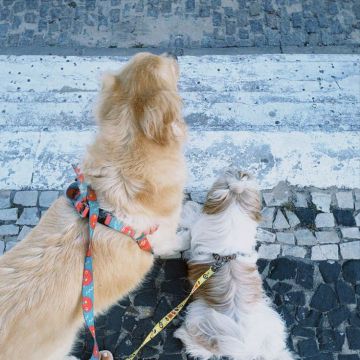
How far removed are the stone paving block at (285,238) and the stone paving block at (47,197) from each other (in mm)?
2148

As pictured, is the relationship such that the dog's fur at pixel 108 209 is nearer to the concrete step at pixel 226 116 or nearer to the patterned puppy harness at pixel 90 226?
the patterned puppy harness at pixel 90 226

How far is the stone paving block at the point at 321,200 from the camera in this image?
4.34 meters

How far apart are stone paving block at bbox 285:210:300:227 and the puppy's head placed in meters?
0.69

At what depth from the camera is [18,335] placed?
103 inches

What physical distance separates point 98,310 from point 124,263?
43 cm

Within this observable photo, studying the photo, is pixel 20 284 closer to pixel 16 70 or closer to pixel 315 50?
pixel 16 70

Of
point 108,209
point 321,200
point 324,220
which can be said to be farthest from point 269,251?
point 108,209

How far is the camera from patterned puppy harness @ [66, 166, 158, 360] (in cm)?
274

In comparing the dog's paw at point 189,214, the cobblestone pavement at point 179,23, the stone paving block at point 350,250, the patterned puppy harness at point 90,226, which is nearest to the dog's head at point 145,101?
the patterned puppy harness at point 90,226

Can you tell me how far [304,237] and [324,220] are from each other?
0.27 meters

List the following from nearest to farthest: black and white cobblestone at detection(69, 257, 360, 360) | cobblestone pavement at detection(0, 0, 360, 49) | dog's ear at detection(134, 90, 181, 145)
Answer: dog's ear at detection(134, 90, 181, 145) → black and white cobblestone at detection(69, 257, 360, 360) → cobblestone pavement at detection(0, 0, 360, 49)

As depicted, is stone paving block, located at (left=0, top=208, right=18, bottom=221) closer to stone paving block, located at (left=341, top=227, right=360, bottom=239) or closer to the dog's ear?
the dog's ear

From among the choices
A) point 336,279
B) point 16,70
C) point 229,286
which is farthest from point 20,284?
point 16,70

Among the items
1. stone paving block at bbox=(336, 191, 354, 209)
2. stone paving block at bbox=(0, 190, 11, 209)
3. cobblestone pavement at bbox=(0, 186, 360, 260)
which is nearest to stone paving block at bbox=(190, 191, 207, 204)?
cobblestone pavement at bbox=(0, 186, 360, 260)
